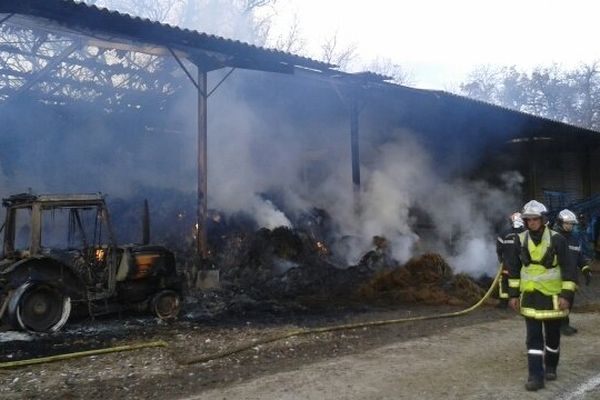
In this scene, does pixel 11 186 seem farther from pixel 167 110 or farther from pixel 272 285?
pixel 272 285

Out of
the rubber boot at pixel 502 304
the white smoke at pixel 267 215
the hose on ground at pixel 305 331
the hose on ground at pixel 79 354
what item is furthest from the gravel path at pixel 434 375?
the white smoke at pixel 267 215

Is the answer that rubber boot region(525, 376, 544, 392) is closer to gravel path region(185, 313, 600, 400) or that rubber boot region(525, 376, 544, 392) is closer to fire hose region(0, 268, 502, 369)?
gravel path region(185, 313, 600, 400)

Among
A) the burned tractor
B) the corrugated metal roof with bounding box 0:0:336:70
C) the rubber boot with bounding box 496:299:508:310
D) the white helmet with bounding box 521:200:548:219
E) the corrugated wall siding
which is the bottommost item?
the rubber boot with bounding box 496:299:508:310

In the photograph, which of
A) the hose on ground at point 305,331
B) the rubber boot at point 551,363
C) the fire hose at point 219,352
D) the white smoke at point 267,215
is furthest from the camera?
the white smoke at point 267,215

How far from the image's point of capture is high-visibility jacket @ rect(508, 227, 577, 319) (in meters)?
5.14

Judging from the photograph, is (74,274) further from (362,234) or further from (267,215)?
(362,234)

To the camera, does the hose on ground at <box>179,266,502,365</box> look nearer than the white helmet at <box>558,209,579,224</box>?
Yes

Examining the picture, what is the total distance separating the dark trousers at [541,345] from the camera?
510 cm

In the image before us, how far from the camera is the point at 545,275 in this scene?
520 cm

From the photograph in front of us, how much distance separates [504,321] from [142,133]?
1154 cm

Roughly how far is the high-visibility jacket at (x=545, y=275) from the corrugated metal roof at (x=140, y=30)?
650cm

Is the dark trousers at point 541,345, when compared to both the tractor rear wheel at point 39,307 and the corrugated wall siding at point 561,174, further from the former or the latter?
the corrugated wall siding at point 561,174

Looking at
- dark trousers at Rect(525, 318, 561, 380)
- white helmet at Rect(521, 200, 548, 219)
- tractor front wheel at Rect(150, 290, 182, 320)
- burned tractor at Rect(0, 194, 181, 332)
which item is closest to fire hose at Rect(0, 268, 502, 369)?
burned tractor at Rect(0, 194, 181, 332)

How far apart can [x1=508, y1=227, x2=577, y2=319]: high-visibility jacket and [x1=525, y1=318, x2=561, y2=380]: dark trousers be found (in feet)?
0.45
